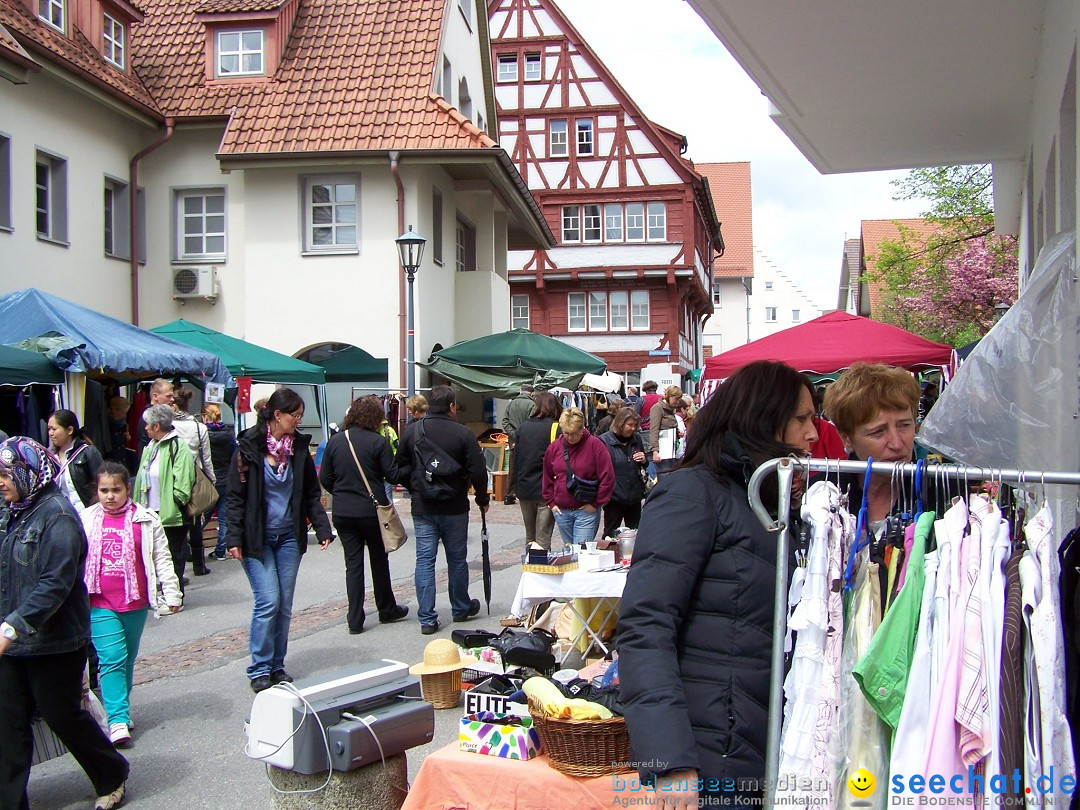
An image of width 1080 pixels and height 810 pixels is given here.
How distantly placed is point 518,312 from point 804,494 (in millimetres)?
37891

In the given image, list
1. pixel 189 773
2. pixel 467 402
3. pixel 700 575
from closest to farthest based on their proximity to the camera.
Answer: pixel 700 575 → pixel 189 773 → pixel 467 402

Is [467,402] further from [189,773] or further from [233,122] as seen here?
[189,773]

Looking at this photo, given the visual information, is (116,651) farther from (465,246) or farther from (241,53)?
(465,246)

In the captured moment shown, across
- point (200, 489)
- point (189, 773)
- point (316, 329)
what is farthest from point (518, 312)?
point (189, 773)

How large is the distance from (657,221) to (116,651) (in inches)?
1356

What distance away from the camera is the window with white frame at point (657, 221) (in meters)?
38.4

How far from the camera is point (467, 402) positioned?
22047 mm

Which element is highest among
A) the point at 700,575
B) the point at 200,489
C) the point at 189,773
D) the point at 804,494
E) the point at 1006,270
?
the point at 1006,270

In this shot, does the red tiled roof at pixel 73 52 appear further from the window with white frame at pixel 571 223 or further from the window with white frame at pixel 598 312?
the window with white frame at pixel 598 312

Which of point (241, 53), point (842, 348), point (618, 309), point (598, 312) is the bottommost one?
point (842, 348)

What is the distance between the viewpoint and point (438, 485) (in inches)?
333

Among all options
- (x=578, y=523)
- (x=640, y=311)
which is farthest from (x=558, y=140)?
(x=578, y=523)

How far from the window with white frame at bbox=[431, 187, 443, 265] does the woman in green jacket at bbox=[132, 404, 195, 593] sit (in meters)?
10.4

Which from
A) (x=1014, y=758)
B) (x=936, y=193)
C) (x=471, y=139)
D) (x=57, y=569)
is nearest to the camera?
(x=1014, y=758)
